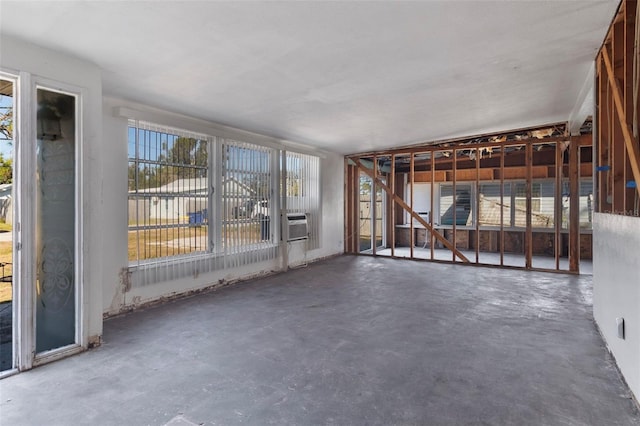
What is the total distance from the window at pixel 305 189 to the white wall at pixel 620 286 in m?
4.62

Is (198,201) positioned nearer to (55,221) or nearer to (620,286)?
(55,221)

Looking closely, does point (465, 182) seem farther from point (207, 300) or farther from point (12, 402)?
point (12, 402)

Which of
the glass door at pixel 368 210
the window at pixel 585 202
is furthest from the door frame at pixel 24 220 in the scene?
the window at pixel 585 202

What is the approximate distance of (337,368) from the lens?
8.59 feet

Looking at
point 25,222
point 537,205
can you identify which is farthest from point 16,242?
point 537,205

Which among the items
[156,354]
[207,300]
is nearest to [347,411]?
[156,354]

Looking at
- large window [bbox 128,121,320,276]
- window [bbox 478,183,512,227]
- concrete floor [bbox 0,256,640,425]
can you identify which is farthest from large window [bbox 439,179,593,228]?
large window [bbox 128,121,320,276]

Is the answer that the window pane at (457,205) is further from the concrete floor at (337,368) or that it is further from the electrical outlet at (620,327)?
the electrical outlet at (620,327)

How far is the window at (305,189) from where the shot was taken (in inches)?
261

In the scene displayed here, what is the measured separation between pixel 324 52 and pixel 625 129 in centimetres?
235

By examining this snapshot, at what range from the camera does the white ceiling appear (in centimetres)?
232

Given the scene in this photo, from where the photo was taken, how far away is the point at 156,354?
286 centimetres

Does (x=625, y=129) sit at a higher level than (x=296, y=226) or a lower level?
higher

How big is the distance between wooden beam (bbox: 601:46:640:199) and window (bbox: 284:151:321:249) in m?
4.61
